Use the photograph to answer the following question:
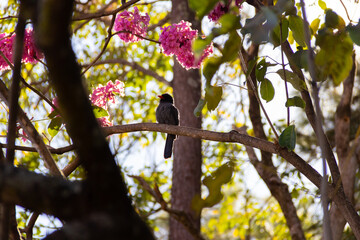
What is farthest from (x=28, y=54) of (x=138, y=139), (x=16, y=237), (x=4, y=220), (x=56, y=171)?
(x=138, y=139)

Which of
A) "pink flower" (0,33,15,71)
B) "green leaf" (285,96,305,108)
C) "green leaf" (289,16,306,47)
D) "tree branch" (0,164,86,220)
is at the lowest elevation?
"tree branch" (0,164,86,220)

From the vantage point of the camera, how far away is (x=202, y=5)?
108 cm

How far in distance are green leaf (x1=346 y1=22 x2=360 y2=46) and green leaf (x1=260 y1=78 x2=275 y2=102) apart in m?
0.46

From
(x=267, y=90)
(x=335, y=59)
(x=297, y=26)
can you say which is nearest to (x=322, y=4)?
(x=297, y=26)

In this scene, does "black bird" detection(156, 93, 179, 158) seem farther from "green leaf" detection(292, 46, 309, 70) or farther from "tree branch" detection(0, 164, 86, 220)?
"tree branch" detection(0, 164, 86, 220)

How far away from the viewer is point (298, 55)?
1771mm

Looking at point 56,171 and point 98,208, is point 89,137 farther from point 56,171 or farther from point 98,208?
point 56,171

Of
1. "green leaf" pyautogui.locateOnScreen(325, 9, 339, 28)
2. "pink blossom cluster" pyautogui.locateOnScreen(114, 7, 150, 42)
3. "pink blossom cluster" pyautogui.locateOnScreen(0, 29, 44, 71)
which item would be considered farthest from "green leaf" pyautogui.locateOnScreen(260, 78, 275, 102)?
"pink blossom cluster" pyautogui.locateOnScreen(0, 29, 44, 71)

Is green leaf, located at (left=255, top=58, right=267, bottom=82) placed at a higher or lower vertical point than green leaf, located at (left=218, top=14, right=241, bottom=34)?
higher

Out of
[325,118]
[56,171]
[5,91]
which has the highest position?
[325,118]

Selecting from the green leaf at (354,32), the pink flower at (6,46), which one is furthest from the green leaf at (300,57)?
the pink flower at (6,46)

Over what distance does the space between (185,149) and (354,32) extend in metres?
3.48

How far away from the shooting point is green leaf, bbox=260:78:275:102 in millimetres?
1871

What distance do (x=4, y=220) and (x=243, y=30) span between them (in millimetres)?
932
